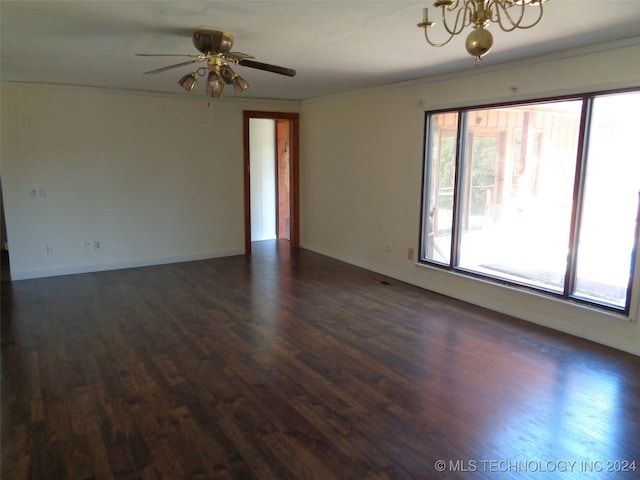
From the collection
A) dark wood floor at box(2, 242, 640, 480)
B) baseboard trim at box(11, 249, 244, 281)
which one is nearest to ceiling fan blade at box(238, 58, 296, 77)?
dark wood floor at box(2, 242, 640, 480)

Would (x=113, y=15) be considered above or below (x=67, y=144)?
above

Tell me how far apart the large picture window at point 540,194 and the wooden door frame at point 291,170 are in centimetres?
276

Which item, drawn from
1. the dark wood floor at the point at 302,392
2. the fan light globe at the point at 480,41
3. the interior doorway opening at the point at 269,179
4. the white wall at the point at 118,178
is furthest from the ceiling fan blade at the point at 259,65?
the interior doorway opening at the point at 269,179

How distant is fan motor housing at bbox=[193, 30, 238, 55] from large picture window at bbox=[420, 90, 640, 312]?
2.66m

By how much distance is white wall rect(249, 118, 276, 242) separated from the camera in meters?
7.95

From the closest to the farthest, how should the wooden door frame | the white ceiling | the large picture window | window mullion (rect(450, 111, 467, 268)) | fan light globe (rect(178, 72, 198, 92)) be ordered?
the white ceiling → fan light globe (rect(178, 72, 198, 92)) → the large picture window → window mullion (rect(450, 111, 467, 268)) → the wooden door frame

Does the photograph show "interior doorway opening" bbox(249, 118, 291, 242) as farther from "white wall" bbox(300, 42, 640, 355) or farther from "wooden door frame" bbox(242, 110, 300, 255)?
"white wall" bbox(300, 42, 640, 355)

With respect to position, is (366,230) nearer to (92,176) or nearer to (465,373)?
(465,373)

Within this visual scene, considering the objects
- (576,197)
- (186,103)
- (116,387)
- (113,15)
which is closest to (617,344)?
(576,197)

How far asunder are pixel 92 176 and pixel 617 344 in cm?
606

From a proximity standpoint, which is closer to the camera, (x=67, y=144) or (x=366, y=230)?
(x=67, y=144)

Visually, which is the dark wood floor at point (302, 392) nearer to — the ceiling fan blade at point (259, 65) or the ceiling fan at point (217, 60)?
the ceiling fan at point (217, 60)

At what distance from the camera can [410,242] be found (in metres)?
5.35

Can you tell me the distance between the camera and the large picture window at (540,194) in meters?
3.52
